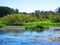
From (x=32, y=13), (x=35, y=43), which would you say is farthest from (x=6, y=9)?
(x=35, y=43)

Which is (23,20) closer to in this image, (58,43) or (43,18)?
(43,18)

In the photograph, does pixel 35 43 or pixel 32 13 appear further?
pixel 32 13

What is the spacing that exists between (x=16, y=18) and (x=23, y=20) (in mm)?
1142

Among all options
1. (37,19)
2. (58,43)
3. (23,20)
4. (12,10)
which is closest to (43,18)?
(37,19)

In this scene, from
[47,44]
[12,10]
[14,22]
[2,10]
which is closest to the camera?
[47,44]

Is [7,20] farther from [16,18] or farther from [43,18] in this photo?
[43,18]

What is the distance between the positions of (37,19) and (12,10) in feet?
21.2

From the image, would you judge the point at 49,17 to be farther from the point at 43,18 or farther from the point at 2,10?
the point at 2,10

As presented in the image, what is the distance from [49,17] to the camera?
28031 millimetres

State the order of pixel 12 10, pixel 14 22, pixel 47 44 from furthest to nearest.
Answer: pixel 12 10
pixel 14 22
pixel 47 44

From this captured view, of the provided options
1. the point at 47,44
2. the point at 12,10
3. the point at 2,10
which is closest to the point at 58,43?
the point at 47,44

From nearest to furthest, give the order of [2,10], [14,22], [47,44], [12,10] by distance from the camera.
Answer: [47,44], [14,22], [2,10], [12,10]

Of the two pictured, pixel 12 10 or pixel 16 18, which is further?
pixel 12 10

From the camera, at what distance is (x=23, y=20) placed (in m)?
27.5
